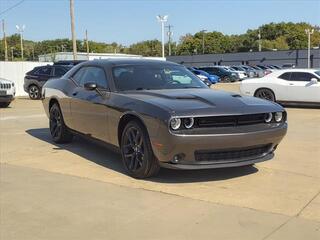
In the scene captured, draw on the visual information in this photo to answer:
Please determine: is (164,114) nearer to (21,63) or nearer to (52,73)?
(52,73)

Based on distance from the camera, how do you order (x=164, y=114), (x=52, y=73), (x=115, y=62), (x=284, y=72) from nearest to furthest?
(x=164, y=114), (x=115, y=62), (x=284, y=72), (x=52, y=73)

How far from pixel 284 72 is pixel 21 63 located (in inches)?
597

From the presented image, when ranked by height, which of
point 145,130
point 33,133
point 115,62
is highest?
point 115,62

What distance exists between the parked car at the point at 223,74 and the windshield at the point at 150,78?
121ft

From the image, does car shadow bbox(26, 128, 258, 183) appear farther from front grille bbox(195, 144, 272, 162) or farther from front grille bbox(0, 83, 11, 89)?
front grille bbox(0, 83, 11, 89)

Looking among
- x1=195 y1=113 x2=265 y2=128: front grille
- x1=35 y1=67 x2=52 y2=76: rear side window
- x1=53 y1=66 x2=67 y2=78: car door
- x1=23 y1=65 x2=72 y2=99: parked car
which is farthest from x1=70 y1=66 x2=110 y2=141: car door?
x1=35 y1=67 x2=52 y2=76: rear side window

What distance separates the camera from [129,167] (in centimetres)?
659

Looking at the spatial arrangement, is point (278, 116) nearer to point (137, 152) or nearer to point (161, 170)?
point (161, 170)

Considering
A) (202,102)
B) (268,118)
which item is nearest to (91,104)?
(202,102)

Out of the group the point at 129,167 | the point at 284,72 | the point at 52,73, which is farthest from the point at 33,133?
Answer: the point at 52,73

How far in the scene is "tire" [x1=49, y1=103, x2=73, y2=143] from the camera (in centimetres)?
905

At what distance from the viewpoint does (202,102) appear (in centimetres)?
619

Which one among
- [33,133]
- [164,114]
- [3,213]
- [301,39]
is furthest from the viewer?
[301,39]

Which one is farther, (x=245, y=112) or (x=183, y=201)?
(x=245, y=112)
